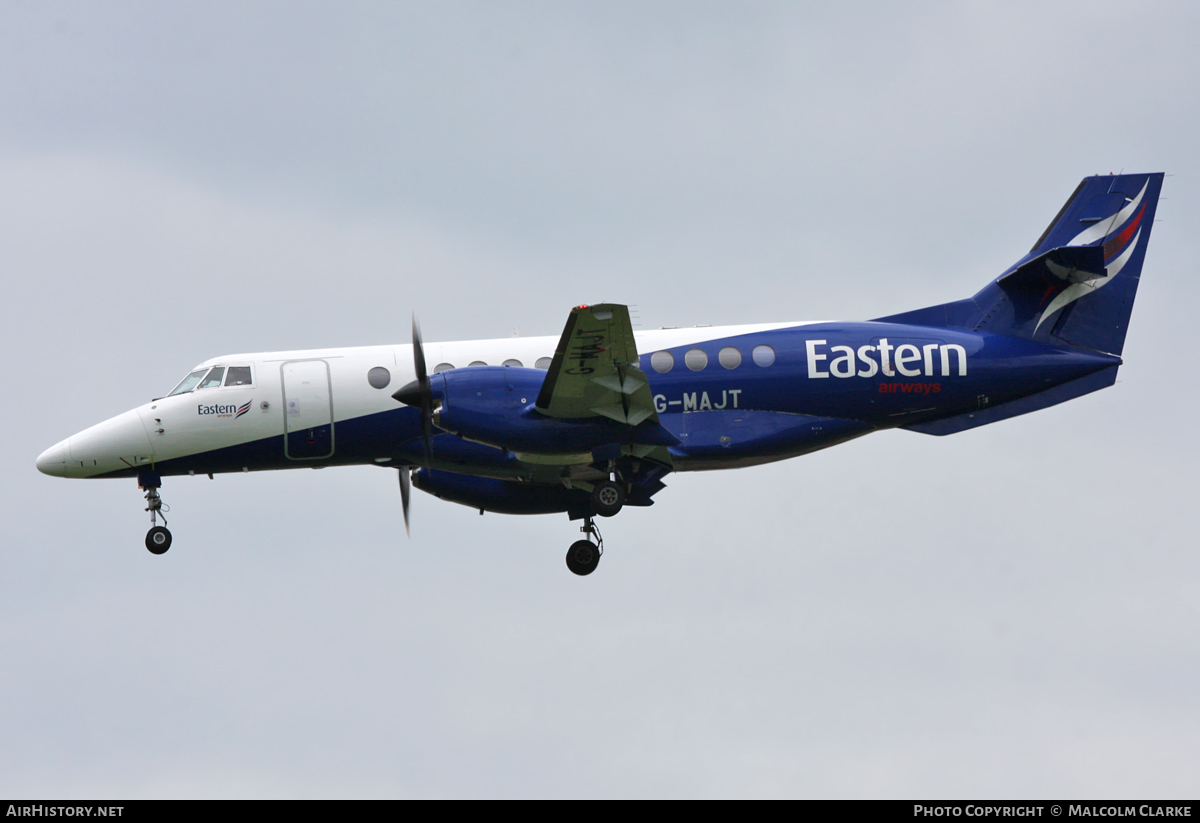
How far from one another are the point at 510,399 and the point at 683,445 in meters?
3.53

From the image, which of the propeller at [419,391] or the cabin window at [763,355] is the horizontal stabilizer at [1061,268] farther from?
the propeller at [419,391]

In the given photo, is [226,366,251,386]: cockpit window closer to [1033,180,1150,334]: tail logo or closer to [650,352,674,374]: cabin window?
[650,352,674,374]: cabin window

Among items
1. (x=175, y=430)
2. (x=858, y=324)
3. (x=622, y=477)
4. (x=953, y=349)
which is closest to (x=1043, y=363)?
(x=953, y=349)

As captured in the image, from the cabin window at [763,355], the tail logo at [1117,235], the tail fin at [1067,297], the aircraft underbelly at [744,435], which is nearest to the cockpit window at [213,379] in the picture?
the aircraft underbelly at [744,435]

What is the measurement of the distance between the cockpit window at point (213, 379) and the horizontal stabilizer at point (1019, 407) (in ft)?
42.2

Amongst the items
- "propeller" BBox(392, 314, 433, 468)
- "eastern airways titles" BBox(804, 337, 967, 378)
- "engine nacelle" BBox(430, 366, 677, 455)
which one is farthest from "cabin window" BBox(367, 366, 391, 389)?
"eastern airways titles" BBox(804, 337, 967, 378)

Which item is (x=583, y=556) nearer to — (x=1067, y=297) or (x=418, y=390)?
(x=418, y=390)

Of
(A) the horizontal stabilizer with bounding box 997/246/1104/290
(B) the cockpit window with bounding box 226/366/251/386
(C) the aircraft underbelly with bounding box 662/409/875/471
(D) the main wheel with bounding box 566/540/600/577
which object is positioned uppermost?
(A) the horizontal stabilizer with bounding box 997/246/1104/290

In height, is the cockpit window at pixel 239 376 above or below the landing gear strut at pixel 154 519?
above

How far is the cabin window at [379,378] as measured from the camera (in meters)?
22.5

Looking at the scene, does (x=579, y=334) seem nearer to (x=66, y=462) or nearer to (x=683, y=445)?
(x=683, y=445)

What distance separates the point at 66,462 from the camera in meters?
22.6

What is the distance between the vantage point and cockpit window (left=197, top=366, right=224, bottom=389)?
2284cm

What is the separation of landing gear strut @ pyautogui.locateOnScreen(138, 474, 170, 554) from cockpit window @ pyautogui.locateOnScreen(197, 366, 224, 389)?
6.26 feet
